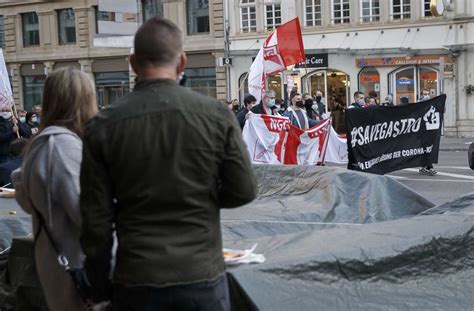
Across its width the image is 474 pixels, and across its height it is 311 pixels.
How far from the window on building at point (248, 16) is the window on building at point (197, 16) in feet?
6.81

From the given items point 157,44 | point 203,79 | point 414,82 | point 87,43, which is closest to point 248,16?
point 203,79

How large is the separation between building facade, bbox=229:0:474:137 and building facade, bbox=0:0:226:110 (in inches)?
62.0

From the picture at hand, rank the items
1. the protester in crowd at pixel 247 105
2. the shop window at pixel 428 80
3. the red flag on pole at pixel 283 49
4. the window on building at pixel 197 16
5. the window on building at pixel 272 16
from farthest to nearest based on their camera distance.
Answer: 1. the window on building at pixel 197 16
2. the window on building at pixel 272 16
3. the shop window at pixel 428 80
4. the red flag on pole at pixel 283 49
5. the protester in crowd at pixel 247 105

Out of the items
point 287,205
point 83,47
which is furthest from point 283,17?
point 287,205

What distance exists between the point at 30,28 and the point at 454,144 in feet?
87.1

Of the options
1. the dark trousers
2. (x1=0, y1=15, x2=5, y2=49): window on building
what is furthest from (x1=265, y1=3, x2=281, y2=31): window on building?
the dark trousers

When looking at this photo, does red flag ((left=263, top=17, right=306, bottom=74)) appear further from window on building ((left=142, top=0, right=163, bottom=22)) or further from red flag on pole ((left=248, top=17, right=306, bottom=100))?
window on building ((left=142, top=0, right=163, bottom=22))

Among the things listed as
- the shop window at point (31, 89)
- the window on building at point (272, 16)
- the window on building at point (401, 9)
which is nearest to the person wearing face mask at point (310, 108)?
the window on building at point (401, 9)

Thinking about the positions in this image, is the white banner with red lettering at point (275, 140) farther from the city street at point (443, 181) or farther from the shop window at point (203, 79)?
the shop window at point (203, 79)

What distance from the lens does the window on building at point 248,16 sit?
32875 mm

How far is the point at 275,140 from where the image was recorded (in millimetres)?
13453

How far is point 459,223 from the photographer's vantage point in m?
4.25

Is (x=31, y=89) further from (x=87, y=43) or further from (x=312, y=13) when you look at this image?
(x=312, y=13)

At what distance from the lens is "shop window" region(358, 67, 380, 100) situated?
29.5 metres
